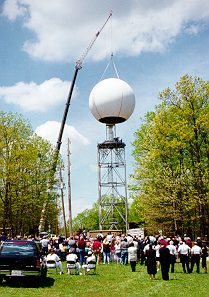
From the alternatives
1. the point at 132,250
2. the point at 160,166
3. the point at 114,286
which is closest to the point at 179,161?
the point at 160,166

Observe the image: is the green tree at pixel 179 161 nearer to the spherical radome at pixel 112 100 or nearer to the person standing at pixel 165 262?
the spherical radome at pixel 112 100

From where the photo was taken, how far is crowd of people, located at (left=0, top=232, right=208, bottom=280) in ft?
72.3

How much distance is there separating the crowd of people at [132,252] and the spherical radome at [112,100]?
16391mm

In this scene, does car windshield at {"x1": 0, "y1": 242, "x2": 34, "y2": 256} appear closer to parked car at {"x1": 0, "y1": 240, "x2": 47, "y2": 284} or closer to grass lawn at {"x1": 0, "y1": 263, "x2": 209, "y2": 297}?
parked car at {"x1": 0, "y1": 240, "x2": 47, "y2": 284}

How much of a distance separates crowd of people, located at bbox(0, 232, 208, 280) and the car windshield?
467 centimetres

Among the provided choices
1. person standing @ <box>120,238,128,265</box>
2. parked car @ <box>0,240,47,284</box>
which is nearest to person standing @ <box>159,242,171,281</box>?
parked car @ <box>0,240,47,284</box>

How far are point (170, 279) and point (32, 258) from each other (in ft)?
22.3

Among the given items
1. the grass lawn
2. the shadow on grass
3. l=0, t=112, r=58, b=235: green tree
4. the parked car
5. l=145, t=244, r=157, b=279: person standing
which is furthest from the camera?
l=0, t=112, r=58, b=235: green tree

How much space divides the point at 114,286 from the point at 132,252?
5.88 metres

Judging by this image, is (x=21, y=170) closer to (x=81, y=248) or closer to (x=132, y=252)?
(x=81, y=248)

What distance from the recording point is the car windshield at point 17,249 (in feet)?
55.8

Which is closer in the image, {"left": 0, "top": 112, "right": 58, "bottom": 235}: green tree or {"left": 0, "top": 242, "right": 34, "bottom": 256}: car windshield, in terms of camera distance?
{"left": 0, "top": 242, "right": 34, "bottom": 256}: car windshield

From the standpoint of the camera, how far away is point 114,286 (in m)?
17.7

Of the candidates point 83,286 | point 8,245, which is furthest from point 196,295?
point 8,245
